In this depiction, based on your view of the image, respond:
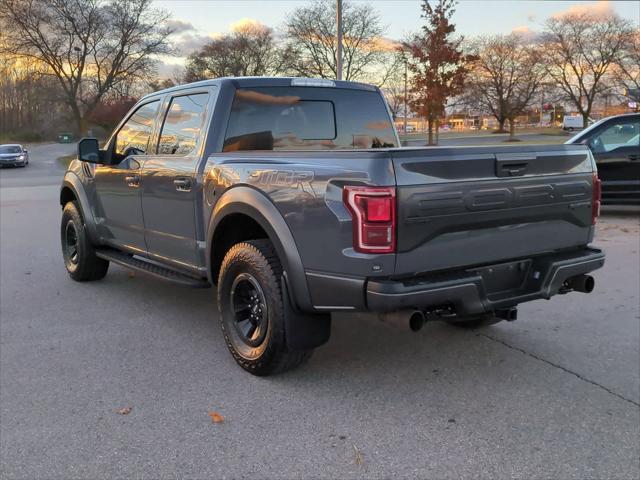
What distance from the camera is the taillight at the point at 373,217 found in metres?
2.99

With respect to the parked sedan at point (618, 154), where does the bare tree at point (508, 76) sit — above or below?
above

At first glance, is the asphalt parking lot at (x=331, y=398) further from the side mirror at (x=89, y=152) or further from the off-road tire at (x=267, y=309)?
the side mirror at (x=89, y=152)

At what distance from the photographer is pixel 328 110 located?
4.80 meters

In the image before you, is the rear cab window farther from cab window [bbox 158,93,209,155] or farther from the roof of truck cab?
cab window [bbox 158,93,209,155]

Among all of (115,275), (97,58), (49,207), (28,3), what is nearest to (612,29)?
(97,58)

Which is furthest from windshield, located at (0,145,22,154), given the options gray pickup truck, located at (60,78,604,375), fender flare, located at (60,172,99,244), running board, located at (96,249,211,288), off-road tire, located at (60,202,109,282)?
gray pickup truck, located at (60,78,604,375)

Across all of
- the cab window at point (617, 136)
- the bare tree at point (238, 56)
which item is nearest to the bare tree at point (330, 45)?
the bare tree at point (238, 56)

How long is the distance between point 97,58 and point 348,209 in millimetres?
56448

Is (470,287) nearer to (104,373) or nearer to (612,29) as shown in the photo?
(104,373)

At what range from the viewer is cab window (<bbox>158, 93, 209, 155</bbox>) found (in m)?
4.52

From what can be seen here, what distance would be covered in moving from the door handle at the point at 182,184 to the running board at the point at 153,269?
700 millimetres

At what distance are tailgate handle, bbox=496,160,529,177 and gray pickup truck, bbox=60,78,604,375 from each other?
2 cm

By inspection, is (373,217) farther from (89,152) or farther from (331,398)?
(89,152)

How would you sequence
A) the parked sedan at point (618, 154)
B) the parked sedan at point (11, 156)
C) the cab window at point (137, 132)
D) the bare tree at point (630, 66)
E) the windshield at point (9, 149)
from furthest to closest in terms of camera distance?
1. the bare tree at point (630, 66)
2. the windshield at point (9, 149)
3. the parked sedan at point (11, 156)
4. the parked sedan at point (618, 154)
5. the cab window at point (137, 132)
